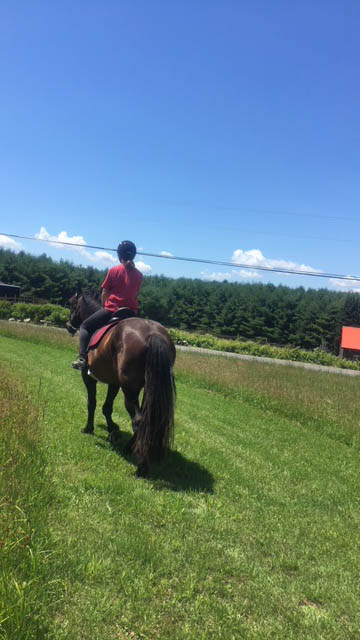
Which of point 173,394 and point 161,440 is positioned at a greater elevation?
point 173,394

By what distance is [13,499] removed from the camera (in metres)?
3.57

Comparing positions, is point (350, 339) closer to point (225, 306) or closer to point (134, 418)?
point (225, 306)

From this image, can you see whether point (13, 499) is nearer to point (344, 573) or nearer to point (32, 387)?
point (344, 573)

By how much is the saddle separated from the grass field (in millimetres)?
1469

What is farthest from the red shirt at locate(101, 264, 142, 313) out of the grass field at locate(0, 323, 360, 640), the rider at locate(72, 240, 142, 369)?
the grass field at locate(0, 323, 360, 640)

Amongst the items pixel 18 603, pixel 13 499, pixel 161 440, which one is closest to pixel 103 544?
pixel 13 499

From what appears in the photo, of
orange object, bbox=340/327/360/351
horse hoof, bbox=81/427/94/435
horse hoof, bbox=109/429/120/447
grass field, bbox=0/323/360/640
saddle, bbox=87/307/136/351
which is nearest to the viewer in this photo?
grass field, bbox=0/323/360/640

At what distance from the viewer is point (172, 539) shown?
378 cm

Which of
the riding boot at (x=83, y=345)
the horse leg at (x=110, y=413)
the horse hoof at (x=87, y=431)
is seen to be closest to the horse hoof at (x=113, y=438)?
the horse leg at (x=110, y=413)

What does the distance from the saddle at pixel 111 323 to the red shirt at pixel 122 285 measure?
0.11 m

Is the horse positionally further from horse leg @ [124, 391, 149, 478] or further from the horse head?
the horse head

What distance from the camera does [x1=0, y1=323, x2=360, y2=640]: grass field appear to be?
9.03 ft

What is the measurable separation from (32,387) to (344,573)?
7718mm

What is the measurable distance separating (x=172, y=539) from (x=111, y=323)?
355 cm
